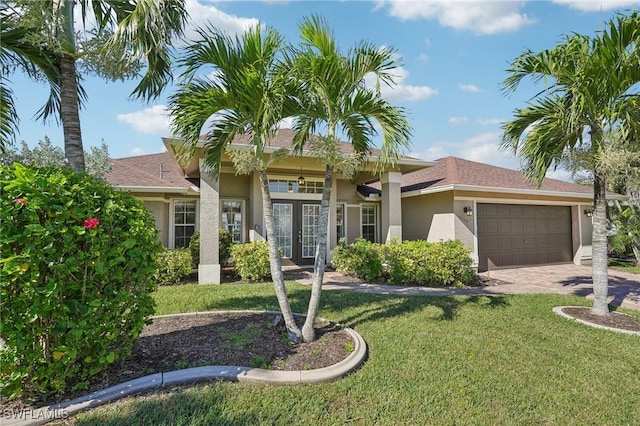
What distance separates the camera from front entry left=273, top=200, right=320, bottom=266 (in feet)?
38.5

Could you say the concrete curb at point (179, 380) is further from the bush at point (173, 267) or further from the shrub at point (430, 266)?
the bush at point (173, 267)

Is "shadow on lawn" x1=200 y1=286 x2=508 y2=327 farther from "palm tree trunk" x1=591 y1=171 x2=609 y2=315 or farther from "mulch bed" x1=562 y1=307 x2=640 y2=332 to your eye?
"palm tree trunk" x1=591 y1=171 x2=609 y2=315

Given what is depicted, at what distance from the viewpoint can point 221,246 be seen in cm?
1108

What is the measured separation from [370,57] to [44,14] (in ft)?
14.1

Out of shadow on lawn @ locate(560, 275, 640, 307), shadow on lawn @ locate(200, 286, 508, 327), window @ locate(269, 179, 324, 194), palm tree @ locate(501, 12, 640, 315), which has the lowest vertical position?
shadow on lawn @ locate(560, 275, 640, 307)

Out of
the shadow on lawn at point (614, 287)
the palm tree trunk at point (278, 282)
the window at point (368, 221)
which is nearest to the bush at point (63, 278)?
the palm tree trunk at point (278, 282)

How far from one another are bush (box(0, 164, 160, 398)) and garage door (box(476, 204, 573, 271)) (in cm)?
1161

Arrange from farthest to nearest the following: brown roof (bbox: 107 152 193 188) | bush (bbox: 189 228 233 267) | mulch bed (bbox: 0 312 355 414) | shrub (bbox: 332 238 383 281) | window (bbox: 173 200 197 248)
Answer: window (bbox: 173 200 197 248) < bush (bbox: 189 228 233 267) < brown roof (bbox: 107 152 193 188) < shrub (bbox: 332 238 383 281) < mulch bed (bbox: 0 312 355 414)

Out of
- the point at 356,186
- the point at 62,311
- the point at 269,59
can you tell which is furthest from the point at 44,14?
the point at 356,186

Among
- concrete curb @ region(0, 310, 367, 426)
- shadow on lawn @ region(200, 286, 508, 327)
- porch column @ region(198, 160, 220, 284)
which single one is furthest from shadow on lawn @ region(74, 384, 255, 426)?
porch column @ region(198, 160, 220, 284)

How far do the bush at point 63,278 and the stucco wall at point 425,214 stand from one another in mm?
10290

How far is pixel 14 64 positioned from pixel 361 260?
857 cm

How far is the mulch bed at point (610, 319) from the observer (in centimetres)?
559

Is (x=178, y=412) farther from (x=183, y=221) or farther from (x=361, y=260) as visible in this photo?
(x=183, y=221)
